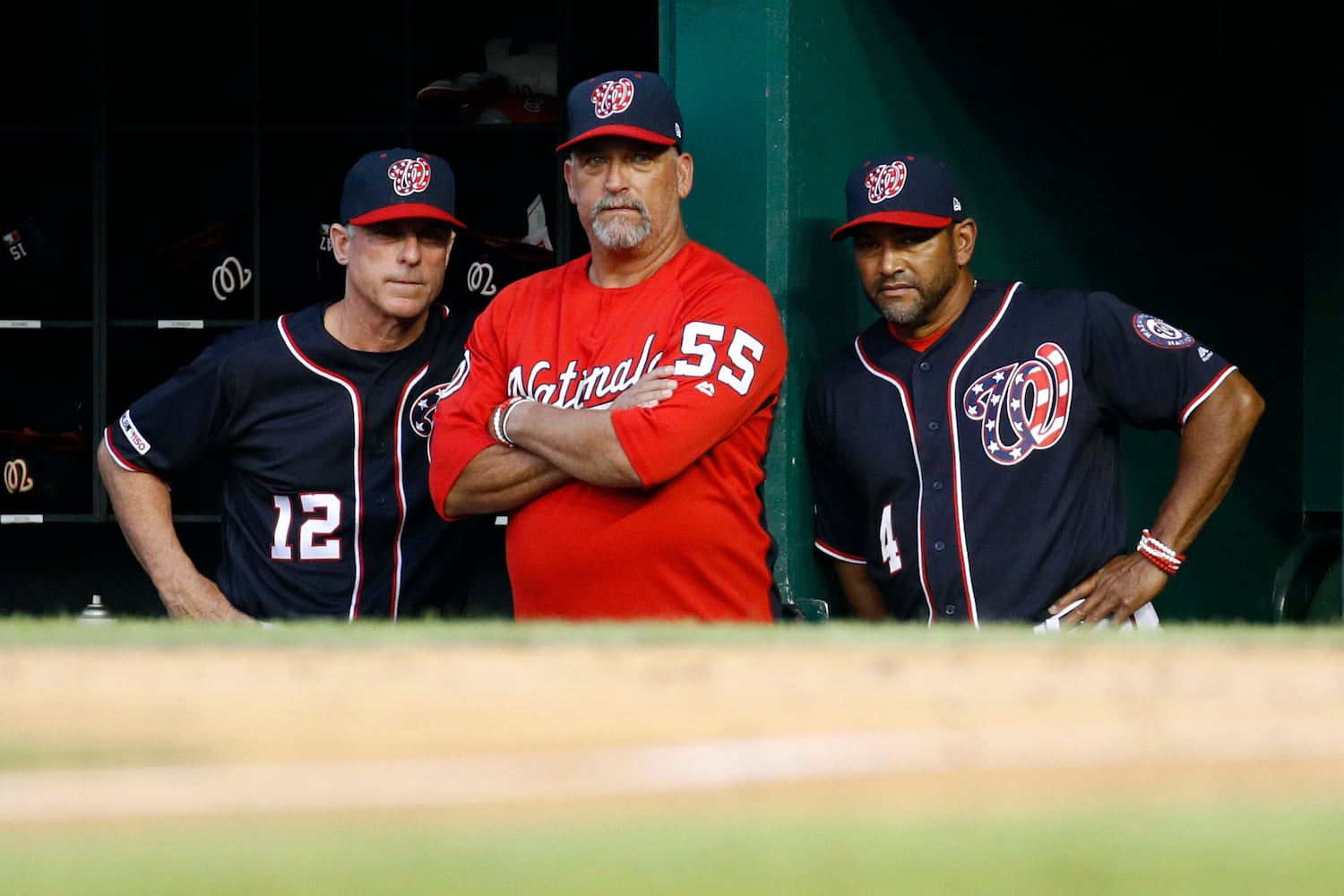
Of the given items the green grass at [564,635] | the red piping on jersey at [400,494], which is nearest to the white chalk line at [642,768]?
the green grass at [564,635]

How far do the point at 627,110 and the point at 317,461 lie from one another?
0.88 meters

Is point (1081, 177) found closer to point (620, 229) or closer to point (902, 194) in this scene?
point (902, 194)

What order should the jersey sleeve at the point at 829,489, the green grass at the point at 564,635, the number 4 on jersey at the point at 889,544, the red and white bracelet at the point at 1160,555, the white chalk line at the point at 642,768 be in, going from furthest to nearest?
the jersey sleeve at the point at 829,489 → the number 4 on jersey at the point at 889,544 → the red and white bracelet at the point at 1160,555 → the green grass at the point at 564,635 → the white chalk line at the point at 642,768

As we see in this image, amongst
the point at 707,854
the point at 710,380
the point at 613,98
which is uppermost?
the point at 613,98

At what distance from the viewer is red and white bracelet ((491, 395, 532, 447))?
2.49 metres

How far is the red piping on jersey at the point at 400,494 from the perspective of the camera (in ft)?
9.43

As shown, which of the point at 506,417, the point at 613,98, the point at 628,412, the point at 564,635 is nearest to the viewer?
the point at 564,635

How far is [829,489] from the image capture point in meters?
2.85

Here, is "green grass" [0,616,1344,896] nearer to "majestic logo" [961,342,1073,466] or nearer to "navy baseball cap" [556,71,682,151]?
"majestic logo" [961,342,1073,466]

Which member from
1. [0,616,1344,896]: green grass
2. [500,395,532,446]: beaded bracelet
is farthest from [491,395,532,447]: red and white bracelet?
[0,616,1344,896]: green grass

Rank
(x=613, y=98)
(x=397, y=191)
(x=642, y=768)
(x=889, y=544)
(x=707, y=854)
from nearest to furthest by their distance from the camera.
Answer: (x=707, y=854) < (x=642, y=768) < (x=613, y=98) < (x=889, y=544) < (x=397, y=191)

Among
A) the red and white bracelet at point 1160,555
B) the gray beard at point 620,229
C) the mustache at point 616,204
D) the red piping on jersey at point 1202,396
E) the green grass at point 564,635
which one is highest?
the mustache at point 616,204

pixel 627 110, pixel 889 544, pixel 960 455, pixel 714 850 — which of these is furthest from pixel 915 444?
pixel 714 850

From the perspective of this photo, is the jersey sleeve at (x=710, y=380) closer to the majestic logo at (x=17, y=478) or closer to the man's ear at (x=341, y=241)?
the man's ear at (x=341, y=241)
